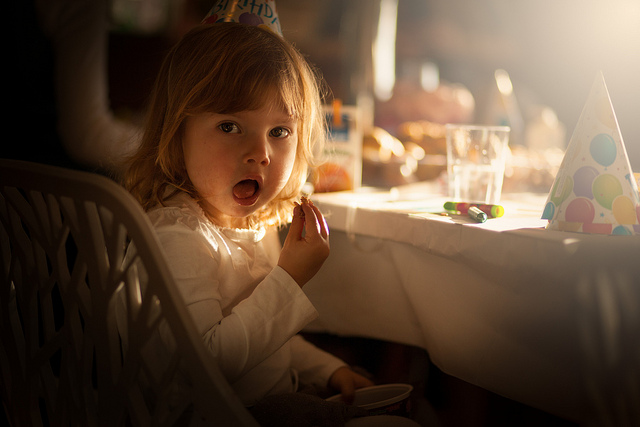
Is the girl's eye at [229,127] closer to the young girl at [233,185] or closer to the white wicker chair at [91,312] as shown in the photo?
the young girl at [233,185]

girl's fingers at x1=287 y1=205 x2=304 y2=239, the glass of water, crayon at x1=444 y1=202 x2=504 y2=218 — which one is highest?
the glass of water

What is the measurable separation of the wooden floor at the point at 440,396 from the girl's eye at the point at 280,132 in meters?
0.47

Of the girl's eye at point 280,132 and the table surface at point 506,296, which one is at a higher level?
the girl's eye at point 280,132

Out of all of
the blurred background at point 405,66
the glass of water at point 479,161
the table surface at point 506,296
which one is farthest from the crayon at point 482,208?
the blurred background at point 405,66

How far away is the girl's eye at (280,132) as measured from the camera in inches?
30.2

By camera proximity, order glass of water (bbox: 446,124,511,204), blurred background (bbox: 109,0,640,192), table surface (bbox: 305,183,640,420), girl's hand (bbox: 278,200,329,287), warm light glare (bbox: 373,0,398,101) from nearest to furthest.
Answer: table surface (bbox: 305,183,640,420) → girl's hand (bbox: 278,200,329,287) → glass of water (bbox: 446,124,511,204) → blurred background (bbox: 109,0,640,192) → warm light glare (bbox: 373,0,398,101)

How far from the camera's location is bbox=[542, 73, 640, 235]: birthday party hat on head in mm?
618

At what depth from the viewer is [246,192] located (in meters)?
0.74

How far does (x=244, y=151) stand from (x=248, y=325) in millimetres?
241

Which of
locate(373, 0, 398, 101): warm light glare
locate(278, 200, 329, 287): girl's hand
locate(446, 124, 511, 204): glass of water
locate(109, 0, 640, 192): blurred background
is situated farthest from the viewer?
locate(373, 0, 398, 101): warm light glare

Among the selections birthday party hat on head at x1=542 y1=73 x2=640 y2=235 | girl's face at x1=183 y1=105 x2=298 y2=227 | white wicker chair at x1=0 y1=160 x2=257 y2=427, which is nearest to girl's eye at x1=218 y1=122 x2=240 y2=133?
girl's face at x1=183 y1=105 x2=298 y2=227

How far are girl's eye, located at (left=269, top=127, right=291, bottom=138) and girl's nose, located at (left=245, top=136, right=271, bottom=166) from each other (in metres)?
0.05

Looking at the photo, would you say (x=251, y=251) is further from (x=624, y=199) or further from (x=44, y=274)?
(x=624, y=199)

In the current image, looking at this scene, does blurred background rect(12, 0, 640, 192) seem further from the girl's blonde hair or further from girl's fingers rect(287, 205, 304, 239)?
girl's fingers rect(287, 205, 304, 239)
